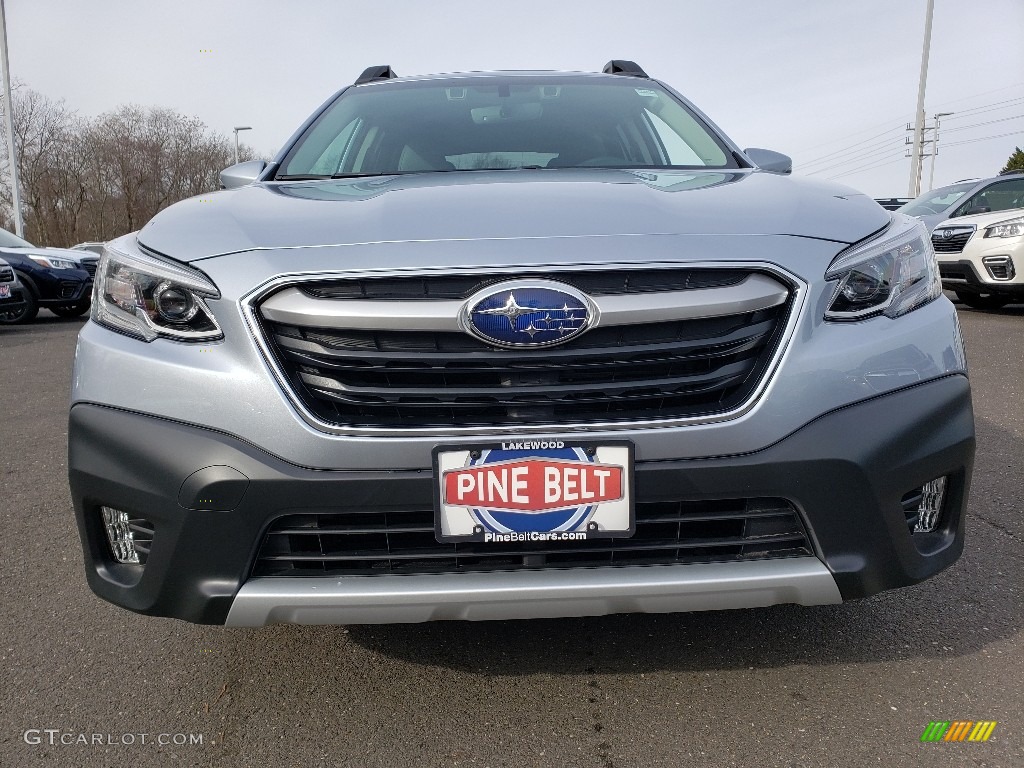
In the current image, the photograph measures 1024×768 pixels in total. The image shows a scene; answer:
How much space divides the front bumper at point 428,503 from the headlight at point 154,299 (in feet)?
0.63

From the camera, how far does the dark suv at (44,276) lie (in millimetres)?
9883

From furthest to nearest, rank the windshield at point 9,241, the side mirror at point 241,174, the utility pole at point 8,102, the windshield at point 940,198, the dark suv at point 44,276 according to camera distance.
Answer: the utility pole at point 8,102
the windshield at point 940,198
the windshield at point 9,241
the dark suv at point 44,276
the side mirror at point 241,174

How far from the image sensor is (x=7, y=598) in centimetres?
244

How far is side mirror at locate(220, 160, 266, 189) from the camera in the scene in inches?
104

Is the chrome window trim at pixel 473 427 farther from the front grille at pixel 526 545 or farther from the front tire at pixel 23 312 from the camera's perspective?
the front tire at pixel 23 312

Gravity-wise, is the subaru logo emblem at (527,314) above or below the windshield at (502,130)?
below

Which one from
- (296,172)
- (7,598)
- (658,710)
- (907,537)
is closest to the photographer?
(907,537)

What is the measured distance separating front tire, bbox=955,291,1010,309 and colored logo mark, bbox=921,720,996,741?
8.54 m

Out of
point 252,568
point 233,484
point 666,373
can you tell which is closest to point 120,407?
point 233,484

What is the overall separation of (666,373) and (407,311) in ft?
1.70

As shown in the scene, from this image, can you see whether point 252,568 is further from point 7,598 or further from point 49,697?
point 7,598

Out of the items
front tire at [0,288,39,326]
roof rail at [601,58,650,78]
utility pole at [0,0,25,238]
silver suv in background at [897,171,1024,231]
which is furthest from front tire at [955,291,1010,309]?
utility pole at [0,0,25,238]

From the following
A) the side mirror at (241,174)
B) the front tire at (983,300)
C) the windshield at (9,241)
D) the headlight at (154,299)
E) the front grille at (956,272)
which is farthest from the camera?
the windshield at (9,241)

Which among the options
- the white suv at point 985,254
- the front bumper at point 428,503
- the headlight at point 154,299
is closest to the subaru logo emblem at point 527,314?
the front bumper at point 428,503
